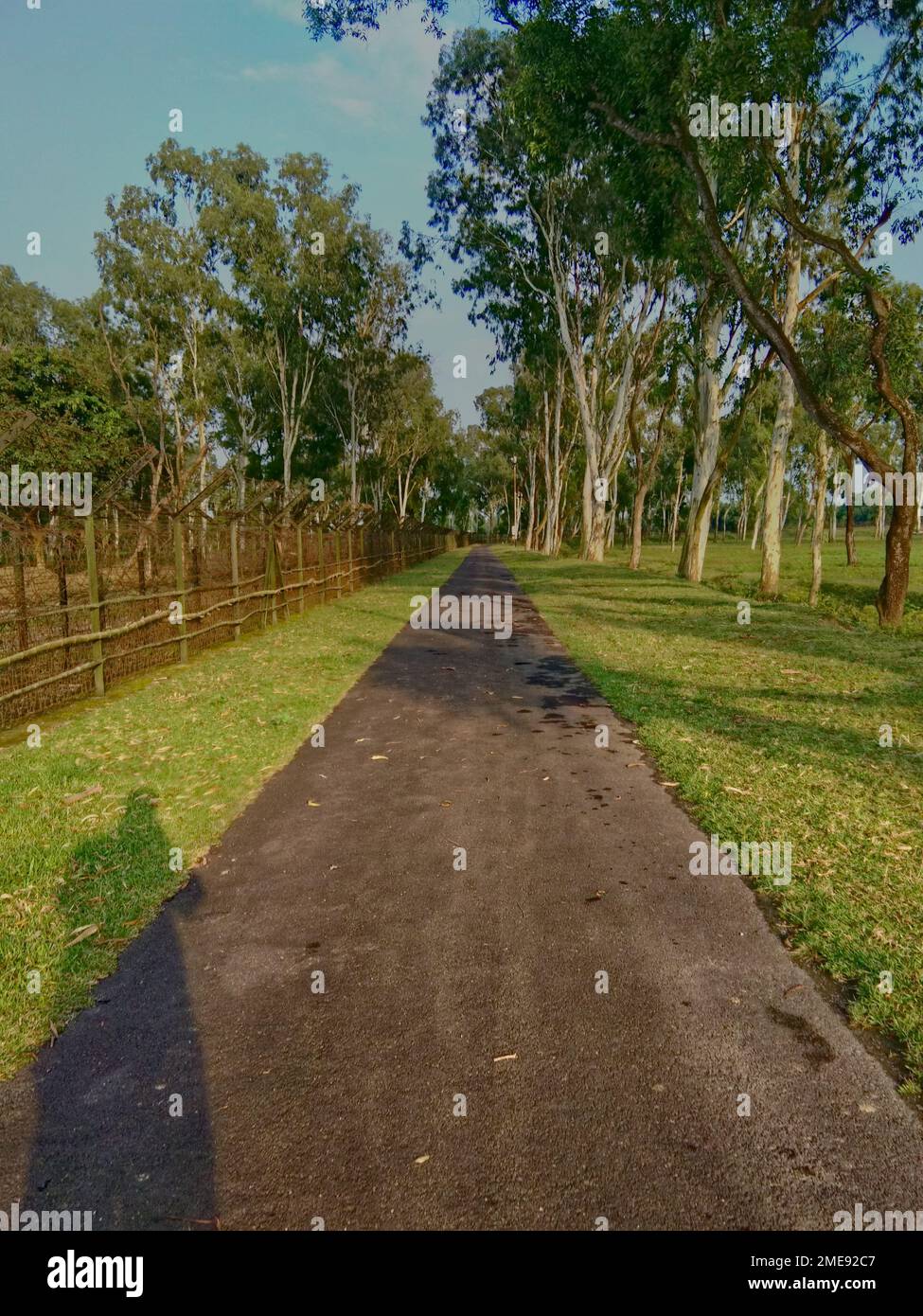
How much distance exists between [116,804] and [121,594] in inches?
203

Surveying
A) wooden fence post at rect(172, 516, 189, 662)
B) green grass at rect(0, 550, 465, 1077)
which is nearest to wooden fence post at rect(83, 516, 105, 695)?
green grass at rect(0, 550, 465, 1077)

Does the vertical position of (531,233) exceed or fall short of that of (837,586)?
it exceeds it

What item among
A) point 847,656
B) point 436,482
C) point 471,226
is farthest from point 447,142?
point 436,482

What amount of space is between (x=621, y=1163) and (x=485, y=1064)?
61cm

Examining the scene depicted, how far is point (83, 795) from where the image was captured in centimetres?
544

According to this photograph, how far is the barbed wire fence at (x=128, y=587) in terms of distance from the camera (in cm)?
744

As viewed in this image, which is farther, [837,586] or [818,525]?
[837,586]

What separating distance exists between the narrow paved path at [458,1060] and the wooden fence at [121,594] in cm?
429

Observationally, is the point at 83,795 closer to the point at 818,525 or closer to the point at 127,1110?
the point at 127,1110

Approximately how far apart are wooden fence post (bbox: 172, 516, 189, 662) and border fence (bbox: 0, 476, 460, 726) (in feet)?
0.05

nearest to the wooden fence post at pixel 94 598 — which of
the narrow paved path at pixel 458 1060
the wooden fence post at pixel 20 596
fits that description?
the wooden fence post at pixel 20 596

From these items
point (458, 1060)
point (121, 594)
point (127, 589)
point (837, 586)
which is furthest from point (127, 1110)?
point (837, 586)

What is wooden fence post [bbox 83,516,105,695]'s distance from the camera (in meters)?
8.52

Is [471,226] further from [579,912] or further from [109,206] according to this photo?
[579,912]
